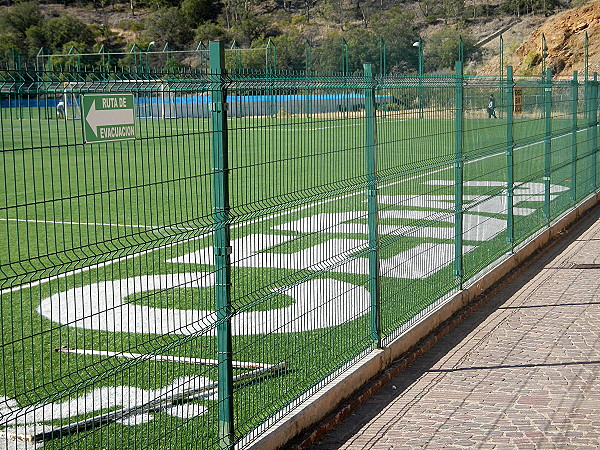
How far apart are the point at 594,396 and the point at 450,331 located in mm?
2197

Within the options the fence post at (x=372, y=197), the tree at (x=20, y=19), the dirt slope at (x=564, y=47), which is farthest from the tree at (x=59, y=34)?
the fence post at (x=372, y=197)

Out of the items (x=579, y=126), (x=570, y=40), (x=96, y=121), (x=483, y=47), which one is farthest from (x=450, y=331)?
(x=483, y=47)

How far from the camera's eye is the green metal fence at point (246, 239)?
4586 millimetres

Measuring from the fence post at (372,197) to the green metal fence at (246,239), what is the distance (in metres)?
0.01

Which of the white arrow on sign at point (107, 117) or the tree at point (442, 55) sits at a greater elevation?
the tree at point (442, 55)

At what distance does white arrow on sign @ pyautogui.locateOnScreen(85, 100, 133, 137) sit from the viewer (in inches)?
169

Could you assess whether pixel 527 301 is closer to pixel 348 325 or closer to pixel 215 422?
pixel 348 325

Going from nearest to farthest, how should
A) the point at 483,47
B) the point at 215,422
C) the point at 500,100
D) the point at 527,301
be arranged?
the point at 215,422
the point at 527,301
the point at 500,100
the point at 483,47

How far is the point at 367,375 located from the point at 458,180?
333 centimetres

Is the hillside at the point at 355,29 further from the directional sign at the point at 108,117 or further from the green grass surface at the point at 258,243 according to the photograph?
the directional sign at the point at 108,117

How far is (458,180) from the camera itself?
1003 cm

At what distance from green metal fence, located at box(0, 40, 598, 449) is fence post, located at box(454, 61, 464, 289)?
A: 22 mm

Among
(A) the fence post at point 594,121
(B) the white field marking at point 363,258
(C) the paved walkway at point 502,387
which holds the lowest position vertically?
(C) the paved walkway at point 502,387

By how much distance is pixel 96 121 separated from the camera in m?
4.32
